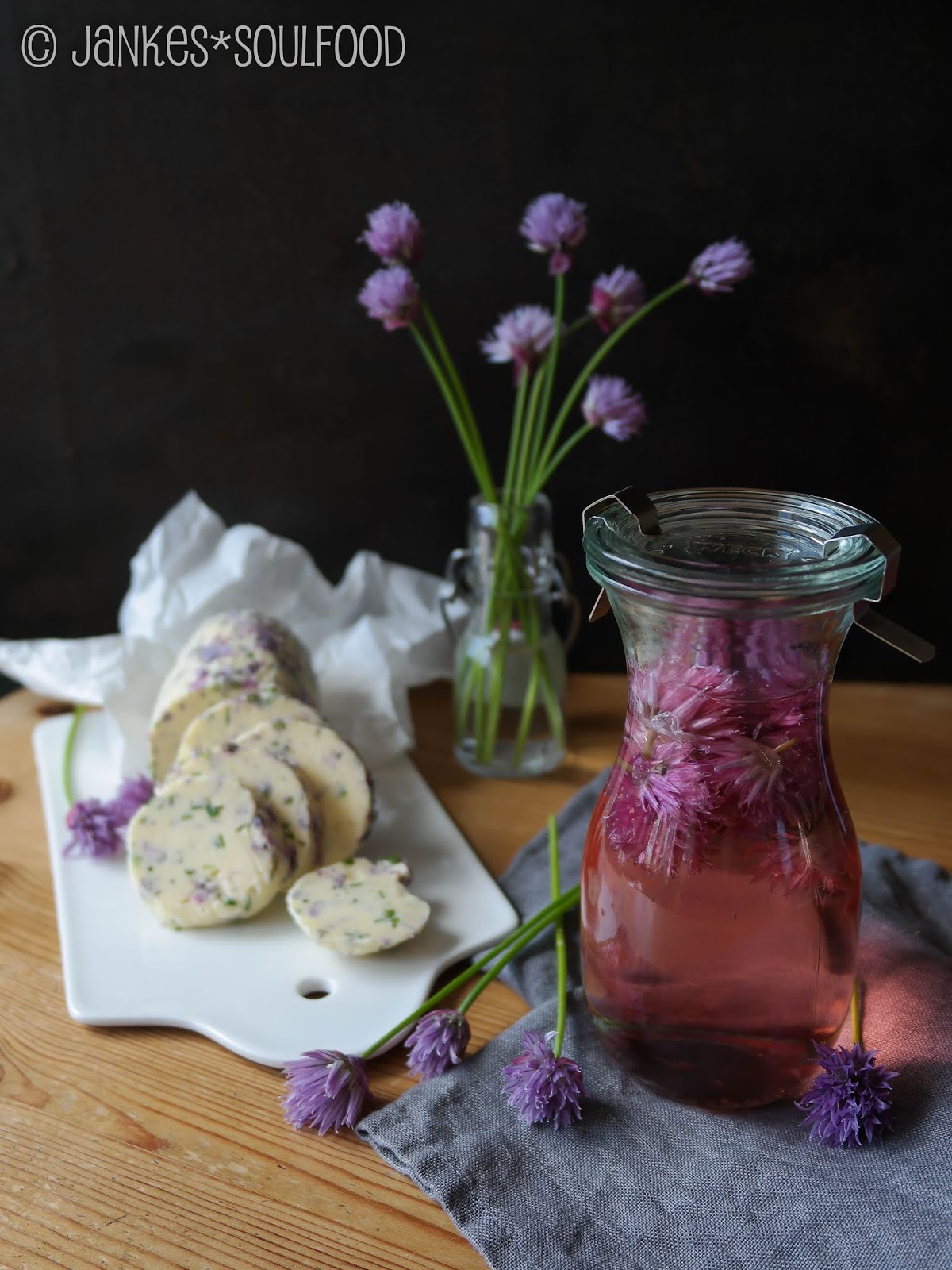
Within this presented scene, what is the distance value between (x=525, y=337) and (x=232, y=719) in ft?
1.30

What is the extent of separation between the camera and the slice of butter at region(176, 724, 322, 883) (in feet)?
2.76

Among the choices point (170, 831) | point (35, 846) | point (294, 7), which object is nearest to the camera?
point (170, 831)

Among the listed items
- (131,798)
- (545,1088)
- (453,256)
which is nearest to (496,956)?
(545,1088)

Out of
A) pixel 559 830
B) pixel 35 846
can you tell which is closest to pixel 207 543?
pixel 35 846

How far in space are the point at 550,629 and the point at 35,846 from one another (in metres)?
0.48

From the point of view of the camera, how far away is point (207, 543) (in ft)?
3.91

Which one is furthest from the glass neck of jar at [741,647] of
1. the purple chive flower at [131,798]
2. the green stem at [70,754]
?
the green stem at [70,754]

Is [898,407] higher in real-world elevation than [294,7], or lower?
lower

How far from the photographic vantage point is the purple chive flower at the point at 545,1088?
0.63m

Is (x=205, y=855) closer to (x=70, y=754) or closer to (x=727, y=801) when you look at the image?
(x=70, y=754)

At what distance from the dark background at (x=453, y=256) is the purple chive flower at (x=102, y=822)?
16.5 inches

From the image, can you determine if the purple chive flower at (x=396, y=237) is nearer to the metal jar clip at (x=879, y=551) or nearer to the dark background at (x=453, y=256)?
the dark background at (x=453, y=256)

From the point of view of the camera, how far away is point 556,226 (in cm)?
96

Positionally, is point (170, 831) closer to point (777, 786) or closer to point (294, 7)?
point (777, 786)
